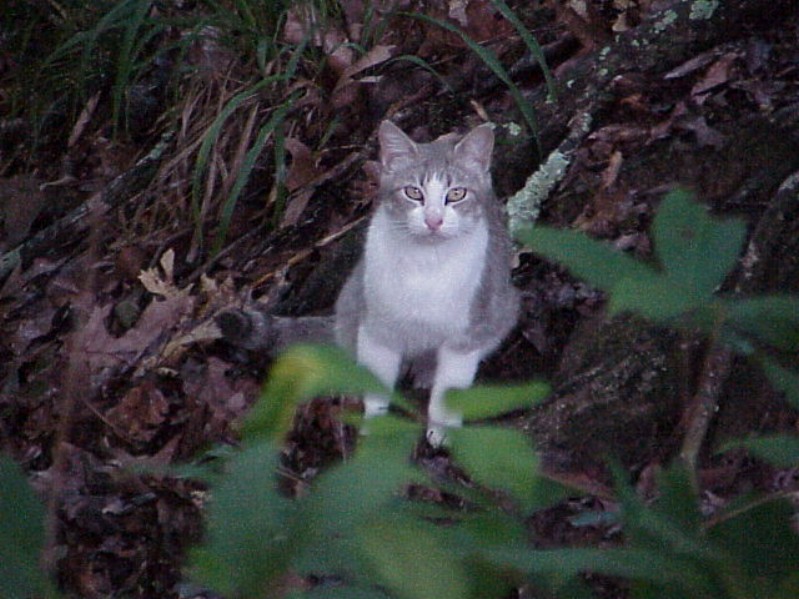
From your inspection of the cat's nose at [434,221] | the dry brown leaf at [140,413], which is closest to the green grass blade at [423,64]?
the cat's nose at [434,221]

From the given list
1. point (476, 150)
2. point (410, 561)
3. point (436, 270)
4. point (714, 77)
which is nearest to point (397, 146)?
point (476, 150)

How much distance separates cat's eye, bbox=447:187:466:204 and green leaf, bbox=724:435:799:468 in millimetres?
3084

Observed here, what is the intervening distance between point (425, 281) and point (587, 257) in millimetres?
3122

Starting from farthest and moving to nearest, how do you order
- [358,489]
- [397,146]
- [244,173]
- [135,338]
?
[244,173]
[135,338]
[397,146]
[358,489]

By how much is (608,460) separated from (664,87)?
Result: 372 cm

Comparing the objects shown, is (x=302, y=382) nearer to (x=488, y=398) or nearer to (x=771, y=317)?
(x=488, y=398)

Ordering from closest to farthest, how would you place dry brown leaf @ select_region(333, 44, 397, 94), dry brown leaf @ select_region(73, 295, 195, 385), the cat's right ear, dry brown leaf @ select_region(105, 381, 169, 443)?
1. the cat's right ear
2. dry brown leaf @ select_region(105, 381, 169, 443)
3. dry brown leaf @ select_region(73, 295, 195, 385)
4. dry brown leaf @ select_region(333, 44, 397, 94)

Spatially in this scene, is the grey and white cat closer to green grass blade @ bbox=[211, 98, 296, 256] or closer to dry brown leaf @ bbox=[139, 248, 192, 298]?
green grass blade @ bbox=[211, 98, 296, 256]

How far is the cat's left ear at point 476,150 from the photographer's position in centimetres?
396

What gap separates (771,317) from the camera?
949 mm

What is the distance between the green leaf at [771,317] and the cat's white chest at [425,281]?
296 cm

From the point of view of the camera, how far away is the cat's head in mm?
3969

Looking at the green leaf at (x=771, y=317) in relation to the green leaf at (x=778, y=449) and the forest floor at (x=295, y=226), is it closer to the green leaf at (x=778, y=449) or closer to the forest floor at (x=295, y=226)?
the green leaf at (x=778, y=449)

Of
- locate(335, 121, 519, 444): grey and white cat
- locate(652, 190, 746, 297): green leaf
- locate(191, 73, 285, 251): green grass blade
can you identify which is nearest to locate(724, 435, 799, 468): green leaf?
locate(652, 190, 746, 297): green leaf
